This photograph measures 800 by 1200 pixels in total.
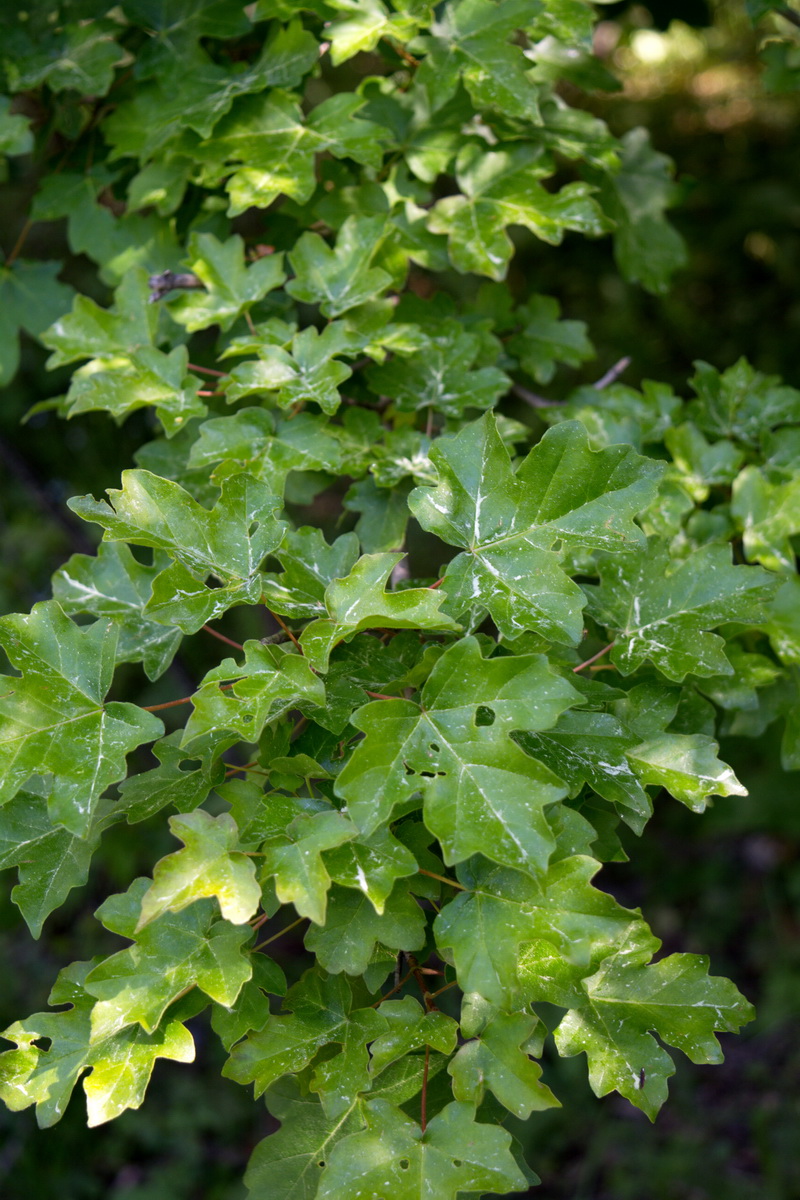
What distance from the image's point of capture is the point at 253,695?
0.97 m

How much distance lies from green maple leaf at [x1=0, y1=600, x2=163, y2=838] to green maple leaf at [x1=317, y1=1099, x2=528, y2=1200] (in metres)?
0.42

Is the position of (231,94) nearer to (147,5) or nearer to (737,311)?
(147,5)

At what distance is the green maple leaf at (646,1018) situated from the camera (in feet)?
3.36

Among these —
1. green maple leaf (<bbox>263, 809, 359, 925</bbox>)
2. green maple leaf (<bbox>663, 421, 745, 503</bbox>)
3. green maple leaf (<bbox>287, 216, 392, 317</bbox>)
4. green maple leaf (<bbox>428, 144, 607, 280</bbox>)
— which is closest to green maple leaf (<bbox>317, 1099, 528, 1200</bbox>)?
green maple leaf (<bbox>263, 809, 359, 925</bbox>)

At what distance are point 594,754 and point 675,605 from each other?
255 mm

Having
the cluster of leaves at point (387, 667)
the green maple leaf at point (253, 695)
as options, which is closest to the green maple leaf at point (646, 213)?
the cluster of leaves at point (387, 667)

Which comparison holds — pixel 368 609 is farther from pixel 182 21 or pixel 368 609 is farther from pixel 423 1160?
pixel 182 21

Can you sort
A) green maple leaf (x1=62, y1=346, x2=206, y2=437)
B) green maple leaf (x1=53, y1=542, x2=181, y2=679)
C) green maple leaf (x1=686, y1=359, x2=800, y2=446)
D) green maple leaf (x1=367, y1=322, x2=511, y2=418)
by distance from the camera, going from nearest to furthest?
green maple leaf (x1=53, y1=542, x2=181, y2=679)
green maple leaf (x1=62, y1=346, x2=206, y2=437)
green maple leaf (x1=367, y1=322, x2=511, y2=418)
green maple leaf (x1=686, y1=359, x2=800, y2=446)

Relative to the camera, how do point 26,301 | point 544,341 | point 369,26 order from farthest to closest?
1. point 26,301
2. point 544,341
3. point 369,26

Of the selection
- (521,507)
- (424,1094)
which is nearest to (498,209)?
(521,507)

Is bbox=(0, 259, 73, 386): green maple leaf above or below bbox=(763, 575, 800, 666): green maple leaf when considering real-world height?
above

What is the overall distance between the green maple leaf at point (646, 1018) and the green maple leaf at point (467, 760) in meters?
0.28

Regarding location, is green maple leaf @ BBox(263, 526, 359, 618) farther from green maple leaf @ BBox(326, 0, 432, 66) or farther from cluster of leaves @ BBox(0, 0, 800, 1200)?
green maple leaf @ BBox(326, 0, 432, 66)

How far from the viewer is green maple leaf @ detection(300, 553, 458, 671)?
0.95m
